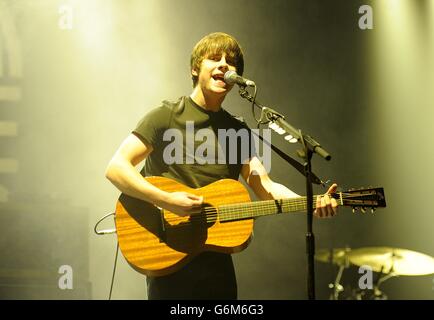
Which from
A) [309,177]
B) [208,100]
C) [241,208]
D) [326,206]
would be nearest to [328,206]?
[326,206]

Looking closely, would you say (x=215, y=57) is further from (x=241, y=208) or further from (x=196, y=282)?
(x=196, y=282)

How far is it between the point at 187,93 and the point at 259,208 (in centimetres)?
126

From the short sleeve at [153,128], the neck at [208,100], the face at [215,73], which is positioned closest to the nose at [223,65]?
the face at [215,73]

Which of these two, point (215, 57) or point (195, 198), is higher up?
point (215, 57)

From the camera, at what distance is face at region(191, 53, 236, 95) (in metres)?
3.30

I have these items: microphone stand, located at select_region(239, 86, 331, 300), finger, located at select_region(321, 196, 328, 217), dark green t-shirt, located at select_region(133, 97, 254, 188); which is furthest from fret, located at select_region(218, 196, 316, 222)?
microphone stand, located at select_region(239, 86, 331, 300)

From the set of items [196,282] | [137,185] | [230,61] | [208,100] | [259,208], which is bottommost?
[196,282]

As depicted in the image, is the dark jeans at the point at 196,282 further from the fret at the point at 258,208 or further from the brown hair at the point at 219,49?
the brown hair at the point at 219,49

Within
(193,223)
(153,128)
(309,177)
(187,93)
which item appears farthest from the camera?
(187,93)

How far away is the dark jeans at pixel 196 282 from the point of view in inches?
121

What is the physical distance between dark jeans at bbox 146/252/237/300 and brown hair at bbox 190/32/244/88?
107cm

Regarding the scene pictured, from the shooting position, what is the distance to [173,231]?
3074 millimetres
